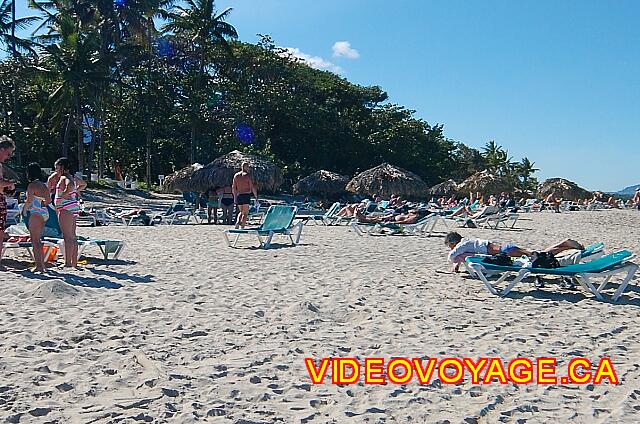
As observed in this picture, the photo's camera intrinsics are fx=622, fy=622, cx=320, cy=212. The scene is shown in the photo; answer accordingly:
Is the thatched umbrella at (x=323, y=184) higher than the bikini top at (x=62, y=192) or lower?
higher

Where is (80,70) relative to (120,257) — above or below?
above

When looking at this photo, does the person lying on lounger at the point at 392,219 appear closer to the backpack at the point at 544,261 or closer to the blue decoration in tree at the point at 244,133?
the backpack at the point at 544,261

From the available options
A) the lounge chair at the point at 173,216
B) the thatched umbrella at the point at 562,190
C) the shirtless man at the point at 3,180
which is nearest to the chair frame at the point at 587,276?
the shirtless man at the point at 3,180

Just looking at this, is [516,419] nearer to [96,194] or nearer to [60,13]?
[96,194]

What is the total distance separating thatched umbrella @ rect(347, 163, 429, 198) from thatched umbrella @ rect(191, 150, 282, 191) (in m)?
5.25

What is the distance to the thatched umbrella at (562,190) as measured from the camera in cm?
4416

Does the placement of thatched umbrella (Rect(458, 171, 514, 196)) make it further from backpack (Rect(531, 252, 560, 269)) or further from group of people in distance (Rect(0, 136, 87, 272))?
group of people in distance (Rect(0, 136, 87, 272))

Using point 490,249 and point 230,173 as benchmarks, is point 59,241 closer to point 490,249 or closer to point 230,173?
point 490,249

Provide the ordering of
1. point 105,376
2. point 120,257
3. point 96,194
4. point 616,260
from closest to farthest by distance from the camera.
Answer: point 105,376
point 616,260
point 120,257
point 96,194

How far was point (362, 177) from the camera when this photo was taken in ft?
80.9

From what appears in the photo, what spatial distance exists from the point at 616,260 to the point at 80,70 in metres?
24.2

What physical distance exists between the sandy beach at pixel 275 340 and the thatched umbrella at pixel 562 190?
40.2 metres

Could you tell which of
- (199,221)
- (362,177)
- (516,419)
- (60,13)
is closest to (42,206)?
(516,419)

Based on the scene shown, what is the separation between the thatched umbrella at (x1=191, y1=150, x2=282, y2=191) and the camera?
62.0ft
